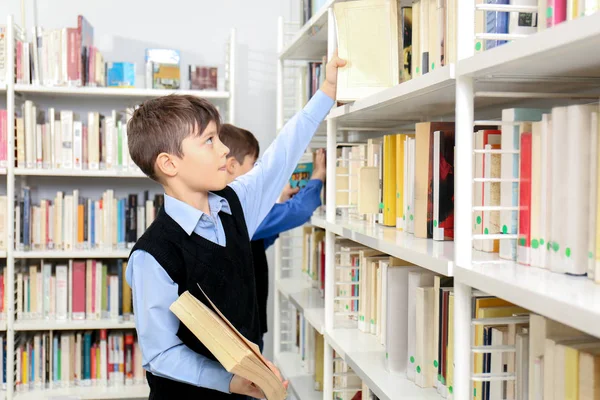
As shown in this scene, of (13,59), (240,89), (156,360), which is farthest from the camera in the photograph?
(240,89)

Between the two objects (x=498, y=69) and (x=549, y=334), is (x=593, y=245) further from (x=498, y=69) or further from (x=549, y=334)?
(x=498, y=69)

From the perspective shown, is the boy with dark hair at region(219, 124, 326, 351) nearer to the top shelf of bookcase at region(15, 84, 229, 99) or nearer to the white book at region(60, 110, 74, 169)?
the top shelf of bookcase at region(15, 84, 229, 99)

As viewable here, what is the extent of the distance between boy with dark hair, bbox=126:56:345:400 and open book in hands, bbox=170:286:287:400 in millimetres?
216

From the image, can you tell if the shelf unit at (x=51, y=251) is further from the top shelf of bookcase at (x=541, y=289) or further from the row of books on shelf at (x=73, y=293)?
the top shelf of bookcase at (x=541, y=289)

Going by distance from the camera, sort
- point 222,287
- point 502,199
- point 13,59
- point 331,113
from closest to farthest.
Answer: point 502,199, point 222,287, point 331,113, point 13,59

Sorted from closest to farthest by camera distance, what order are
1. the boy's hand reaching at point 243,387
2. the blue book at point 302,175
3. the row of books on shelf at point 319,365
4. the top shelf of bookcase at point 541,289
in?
the top shelf of bookcase at point 541,289 → the boy's hand reaching at point 243,387 → the row of books on shelf at point 319,365 → the blue book at point 302,175

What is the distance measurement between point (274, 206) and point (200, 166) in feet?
2.38

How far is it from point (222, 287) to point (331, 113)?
588 mm

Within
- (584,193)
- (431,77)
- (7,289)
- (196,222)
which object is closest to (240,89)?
(7,289)

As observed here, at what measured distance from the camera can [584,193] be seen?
2.86 feet

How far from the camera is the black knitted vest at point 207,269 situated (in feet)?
4.60

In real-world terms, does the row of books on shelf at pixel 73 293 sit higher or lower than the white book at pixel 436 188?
lower

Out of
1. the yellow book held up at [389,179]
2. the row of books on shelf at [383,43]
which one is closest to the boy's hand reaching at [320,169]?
the yellow book held up at [389,179]

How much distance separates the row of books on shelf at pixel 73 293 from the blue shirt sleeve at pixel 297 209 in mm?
1259
